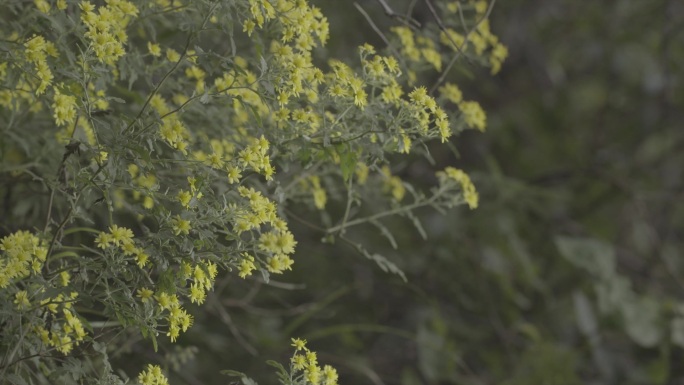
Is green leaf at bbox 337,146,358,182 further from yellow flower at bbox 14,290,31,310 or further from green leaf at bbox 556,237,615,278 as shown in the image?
green leaf at bbox 556,237,615,278

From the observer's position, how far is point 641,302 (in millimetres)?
1871

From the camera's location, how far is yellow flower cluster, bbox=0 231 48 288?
76cm

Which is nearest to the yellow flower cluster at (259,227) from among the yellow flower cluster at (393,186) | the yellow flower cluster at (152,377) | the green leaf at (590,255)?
the yellow flower cluster at (152,377)

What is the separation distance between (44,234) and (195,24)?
0.79ft

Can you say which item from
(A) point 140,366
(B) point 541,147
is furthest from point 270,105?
(B) point 541,147

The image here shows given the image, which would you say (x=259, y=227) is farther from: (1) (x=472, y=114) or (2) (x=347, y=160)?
(1) (x=472, y=114)

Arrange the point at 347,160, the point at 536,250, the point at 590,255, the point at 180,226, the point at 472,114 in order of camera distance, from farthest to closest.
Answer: the point at 536,250, the point at 590,255, the point at 472,114, the point at 347,160, the point at 180,226

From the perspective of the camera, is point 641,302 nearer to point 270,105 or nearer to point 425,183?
point 425,183

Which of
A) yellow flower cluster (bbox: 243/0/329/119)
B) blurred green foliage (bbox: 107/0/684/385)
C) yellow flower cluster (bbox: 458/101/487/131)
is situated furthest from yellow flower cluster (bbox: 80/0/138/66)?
blurred green foliage (bbox: 107/0/684/385)

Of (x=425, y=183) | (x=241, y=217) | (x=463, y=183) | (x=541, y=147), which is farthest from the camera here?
(x=541, y=147)

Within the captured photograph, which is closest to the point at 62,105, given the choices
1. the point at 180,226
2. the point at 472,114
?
the point at 180,226

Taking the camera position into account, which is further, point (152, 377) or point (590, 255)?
point (590, 255)

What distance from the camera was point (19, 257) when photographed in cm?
77

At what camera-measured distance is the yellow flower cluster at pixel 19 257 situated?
0.76m
